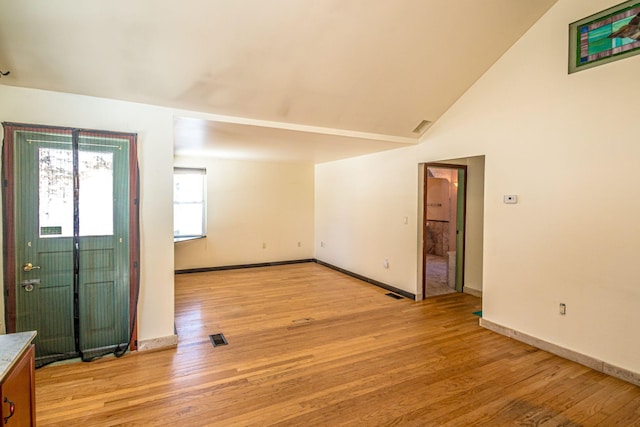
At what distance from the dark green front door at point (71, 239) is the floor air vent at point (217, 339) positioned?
818 mm

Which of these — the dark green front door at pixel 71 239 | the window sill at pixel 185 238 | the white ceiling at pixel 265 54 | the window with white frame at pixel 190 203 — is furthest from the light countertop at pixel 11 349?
the window with white frame at pixel 190 203

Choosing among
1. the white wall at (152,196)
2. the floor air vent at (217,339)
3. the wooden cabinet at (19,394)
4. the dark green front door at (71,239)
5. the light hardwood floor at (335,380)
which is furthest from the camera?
the floor air vent at (217,339)

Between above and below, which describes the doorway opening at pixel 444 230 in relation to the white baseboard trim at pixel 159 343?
above

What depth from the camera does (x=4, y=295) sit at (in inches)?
110

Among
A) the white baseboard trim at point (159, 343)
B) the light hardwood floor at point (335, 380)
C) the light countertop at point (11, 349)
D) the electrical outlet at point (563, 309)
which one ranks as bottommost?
the light hardwood floor at point (335, 380)

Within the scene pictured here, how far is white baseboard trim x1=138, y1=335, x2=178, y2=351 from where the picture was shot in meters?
3.25

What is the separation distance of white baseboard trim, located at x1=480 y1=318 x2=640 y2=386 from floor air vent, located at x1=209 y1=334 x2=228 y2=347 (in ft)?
9.70

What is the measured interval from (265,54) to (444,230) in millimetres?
7351

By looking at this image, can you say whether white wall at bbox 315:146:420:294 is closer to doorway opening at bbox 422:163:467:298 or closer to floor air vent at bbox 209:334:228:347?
doorway opening at bbox 422:163:467:298

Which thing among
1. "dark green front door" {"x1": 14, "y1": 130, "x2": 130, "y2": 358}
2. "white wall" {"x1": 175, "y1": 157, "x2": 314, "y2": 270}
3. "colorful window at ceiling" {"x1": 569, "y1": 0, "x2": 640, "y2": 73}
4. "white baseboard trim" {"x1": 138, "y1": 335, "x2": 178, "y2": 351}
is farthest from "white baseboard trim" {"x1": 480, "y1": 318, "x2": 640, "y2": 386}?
"white wall" {"x1": 175, "y1": 157, "x2": 314, "y2": 270}

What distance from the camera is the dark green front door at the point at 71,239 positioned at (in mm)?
2857

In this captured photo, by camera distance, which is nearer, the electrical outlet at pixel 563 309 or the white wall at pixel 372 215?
the electrical outlet at pixel 563 309

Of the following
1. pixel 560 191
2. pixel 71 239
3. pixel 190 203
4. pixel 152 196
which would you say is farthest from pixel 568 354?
pixel 190 203

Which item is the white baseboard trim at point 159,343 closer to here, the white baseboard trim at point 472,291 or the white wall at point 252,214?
the white wall at point 252,214
